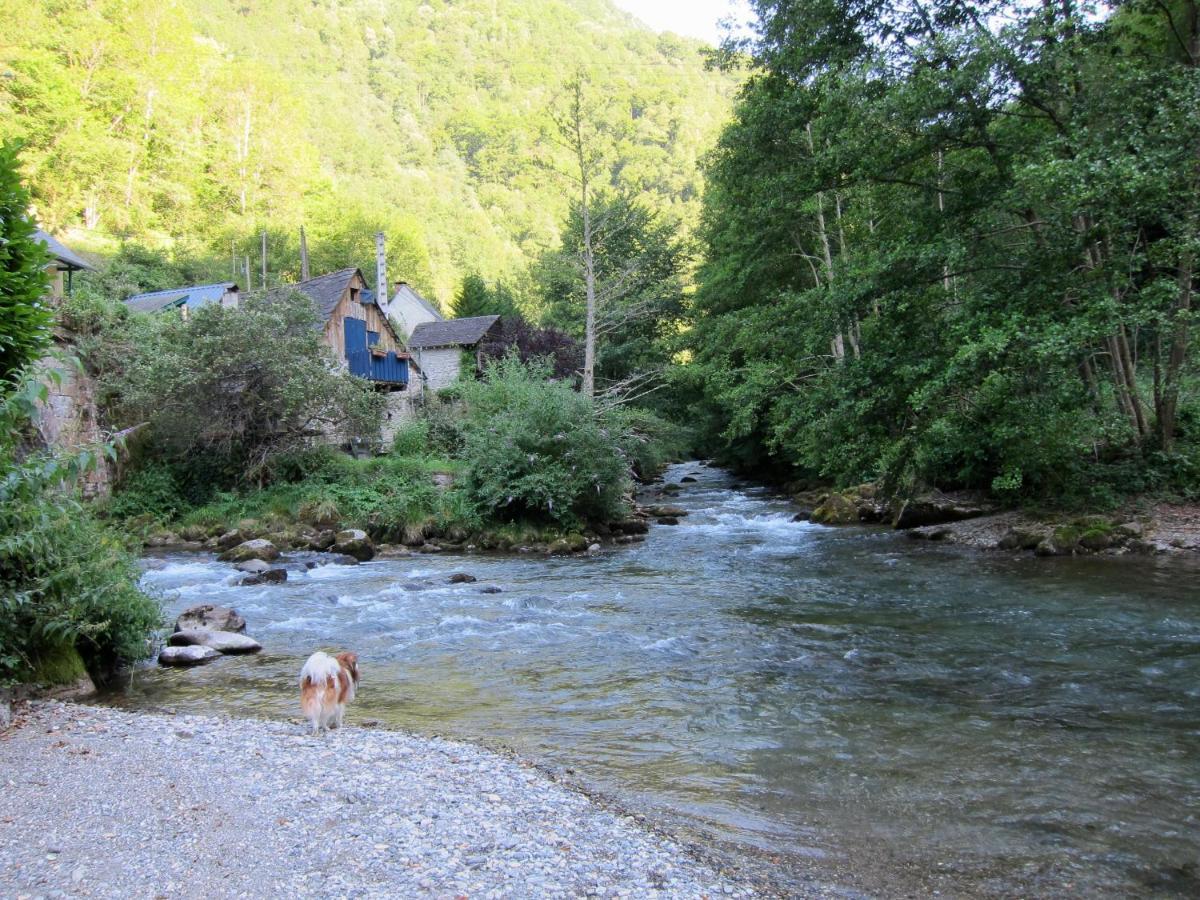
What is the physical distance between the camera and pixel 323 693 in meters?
6.17

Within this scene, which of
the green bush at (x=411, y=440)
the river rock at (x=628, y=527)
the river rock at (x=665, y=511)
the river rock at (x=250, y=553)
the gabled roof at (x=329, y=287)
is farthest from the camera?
the gabled roof at (x=329, y=287)

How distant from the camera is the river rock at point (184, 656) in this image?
895cm

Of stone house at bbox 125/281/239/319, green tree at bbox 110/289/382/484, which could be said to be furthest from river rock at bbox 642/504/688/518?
stone house at bbox 125/281/239/319

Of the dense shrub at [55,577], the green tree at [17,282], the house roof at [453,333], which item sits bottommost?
the dense shrub at [55,577]

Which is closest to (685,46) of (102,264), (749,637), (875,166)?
(102,264)

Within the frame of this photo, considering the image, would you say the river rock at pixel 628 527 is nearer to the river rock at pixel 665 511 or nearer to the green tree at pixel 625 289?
the river rock at pixel 665 511

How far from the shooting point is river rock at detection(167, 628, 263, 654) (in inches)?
372

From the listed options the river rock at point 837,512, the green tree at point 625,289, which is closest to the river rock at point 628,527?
the river rock at point 837,512

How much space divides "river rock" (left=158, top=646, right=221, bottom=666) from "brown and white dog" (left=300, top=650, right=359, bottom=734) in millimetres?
3516

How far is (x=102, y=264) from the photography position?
38.7m

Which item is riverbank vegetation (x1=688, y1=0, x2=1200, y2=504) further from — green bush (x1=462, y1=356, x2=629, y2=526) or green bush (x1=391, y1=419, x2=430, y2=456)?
green bush (x1=391, y1=419, x2=430, y2=456)

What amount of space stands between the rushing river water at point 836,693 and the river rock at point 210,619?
38 cm

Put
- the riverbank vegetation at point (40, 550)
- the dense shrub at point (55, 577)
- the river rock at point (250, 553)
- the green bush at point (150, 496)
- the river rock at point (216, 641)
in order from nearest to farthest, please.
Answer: the dense shrub at point (55, 577) < the riverbank vegetation at point (40, 550) < the river rock at point (216, 641) < the river rock at point (250, 553) < the green bush at point (150, 496)

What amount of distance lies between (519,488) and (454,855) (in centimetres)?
1513
